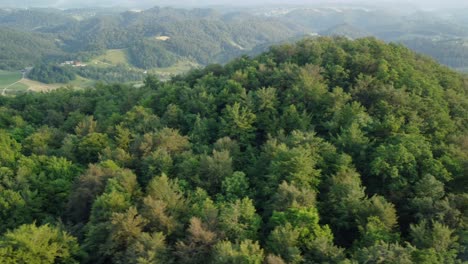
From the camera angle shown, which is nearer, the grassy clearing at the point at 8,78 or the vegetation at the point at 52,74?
the grassy clearing at the point at 8,78

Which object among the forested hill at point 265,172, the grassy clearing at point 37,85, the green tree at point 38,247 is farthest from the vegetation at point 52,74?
the green tree at point 38,247

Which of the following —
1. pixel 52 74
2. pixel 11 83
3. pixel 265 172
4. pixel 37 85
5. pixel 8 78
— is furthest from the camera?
pixel 52 74

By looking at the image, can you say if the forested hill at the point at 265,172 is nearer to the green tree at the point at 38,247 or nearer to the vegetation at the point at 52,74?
the green tree at the point at 38,247

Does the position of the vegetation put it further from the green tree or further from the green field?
the green tree

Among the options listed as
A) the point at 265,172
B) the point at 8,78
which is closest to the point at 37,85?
the point at 8,78

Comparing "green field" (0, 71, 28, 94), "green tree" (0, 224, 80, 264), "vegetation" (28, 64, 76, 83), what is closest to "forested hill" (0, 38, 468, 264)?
"green tree" (0, 224, 80, 264)

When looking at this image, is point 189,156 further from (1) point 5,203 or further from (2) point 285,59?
(2) point 285,59

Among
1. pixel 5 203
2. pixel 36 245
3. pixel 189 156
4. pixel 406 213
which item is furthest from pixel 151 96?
pixel 406 213

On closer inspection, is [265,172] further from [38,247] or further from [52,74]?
[52,74]
